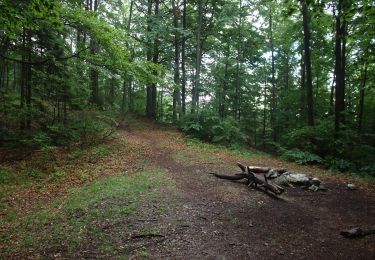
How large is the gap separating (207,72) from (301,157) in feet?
41.8

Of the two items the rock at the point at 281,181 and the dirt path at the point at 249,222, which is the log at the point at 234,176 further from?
the rock at the point at 281,181

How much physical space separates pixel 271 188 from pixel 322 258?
11.3ft

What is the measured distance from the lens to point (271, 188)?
28.0 ft

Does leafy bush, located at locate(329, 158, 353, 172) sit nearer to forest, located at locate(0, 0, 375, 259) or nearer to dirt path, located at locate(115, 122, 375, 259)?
forest, located at locate(0, 0, 375, 259)

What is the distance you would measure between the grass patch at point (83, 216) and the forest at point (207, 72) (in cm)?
380

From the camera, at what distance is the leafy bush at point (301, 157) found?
13727 millimetres

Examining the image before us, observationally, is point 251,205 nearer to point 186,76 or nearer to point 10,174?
point 10,174

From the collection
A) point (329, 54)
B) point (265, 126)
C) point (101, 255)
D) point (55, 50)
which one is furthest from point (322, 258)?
point (265, 126)

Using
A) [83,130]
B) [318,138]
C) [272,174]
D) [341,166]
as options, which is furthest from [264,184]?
[83,130]

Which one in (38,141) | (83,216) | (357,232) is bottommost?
(83,216)

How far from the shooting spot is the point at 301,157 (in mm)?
14031

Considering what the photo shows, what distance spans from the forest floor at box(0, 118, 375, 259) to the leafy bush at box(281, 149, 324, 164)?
2.02 m

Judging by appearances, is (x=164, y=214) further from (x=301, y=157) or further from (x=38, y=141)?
(x=301, y=157)

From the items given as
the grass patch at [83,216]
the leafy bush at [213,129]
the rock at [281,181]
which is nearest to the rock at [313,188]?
the rock at [281,181]
